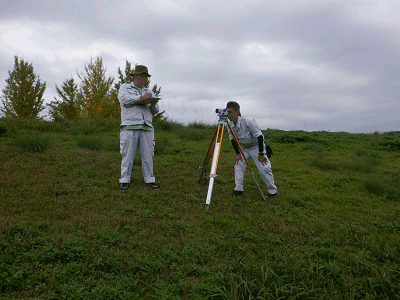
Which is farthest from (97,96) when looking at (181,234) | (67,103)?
(181,234)

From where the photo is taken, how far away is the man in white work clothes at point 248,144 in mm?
5301

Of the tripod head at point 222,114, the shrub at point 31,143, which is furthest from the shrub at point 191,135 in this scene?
the tripod head at point 222,114

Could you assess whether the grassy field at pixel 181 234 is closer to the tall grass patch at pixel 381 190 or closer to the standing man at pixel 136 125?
the tall grass patch at pixel 381 190

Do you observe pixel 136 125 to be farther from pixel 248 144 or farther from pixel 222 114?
pixel 248 144

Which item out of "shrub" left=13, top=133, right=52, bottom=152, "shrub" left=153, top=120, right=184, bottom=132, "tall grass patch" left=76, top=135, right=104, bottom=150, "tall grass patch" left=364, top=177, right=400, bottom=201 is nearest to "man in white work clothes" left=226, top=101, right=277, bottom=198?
"tall grass patch" left=364, top=177, right=400, bottom=201

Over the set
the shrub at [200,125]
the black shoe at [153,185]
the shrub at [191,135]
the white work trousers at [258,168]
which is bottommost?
the black shoe at [153,185]

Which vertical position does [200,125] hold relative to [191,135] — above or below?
above

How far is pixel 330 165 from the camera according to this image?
876cm

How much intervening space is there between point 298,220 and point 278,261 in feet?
5.08

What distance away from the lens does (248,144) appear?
560cm

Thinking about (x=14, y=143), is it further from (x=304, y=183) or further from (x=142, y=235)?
(x=304, y=183)

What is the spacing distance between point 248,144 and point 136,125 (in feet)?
8.19

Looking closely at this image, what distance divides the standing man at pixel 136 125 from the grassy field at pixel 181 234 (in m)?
0.40

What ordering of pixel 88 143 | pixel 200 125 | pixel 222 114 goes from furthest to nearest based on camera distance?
pixel 200 125, pixel 88 143, pixel 222 114
